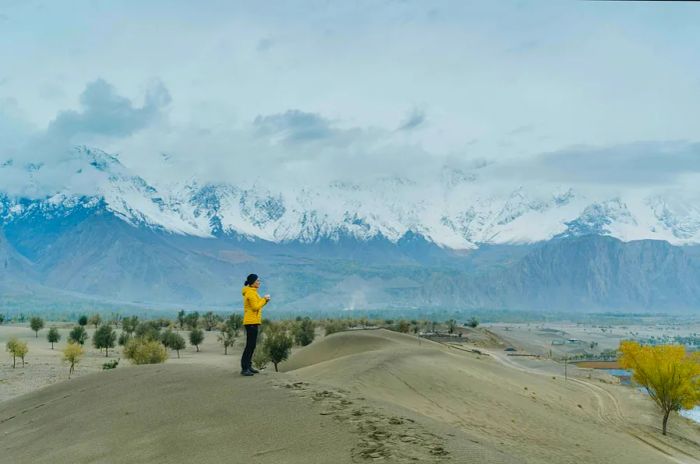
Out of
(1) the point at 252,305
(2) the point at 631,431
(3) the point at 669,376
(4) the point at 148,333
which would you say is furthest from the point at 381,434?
(4) the point at 148,333

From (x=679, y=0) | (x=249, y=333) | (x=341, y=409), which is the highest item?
(x=679, y=0)

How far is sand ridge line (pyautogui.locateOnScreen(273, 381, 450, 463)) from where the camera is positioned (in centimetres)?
1445

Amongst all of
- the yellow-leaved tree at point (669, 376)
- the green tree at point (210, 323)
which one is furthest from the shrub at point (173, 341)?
the yellow-leaved tree at point (669, 376)

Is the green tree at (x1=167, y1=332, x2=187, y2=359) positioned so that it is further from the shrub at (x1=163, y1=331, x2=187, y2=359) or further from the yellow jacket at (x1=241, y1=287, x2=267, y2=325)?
the yellow jacket at (x1=241, y1=287, x2=267, y2=325)

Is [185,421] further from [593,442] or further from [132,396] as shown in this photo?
[593,442]

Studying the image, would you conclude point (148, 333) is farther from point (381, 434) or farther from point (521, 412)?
point (381, 434)

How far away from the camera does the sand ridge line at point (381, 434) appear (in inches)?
569

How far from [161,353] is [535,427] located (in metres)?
38.5

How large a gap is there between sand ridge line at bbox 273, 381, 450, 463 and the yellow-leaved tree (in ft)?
107

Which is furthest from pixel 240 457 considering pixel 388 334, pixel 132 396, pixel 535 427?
pixel 388 334

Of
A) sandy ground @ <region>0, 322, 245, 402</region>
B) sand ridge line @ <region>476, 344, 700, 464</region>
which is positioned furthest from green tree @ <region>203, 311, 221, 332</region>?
sand ridge line @ <region>476, 344, 700, 464</region>

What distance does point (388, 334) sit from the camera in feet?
246

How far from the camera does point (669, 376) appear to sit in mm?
45281

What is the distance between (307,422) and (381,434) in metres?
2.16
